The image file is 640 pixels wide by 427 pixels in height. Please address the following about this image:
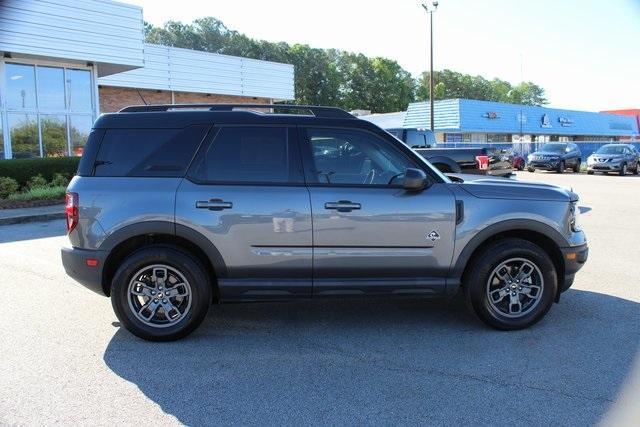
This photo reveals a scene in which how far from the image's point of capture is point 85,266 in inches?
182

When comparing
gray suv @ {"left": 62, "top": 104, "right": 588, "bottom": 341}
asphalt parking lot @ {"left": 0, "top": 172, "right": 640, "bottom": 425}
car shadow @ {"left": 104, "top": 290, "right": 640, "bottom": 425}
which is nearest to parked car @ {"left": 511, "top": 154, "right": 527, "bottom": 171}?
asphalt parking lot @ {"left": 0, "top": 172, "right": 640, "bottom": 425}

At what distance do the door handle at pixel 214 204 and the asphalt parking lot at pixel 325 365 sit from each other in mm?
1167

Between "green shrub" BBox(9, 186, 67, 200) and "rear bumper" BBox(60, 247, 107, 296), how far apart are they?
35.6 ft

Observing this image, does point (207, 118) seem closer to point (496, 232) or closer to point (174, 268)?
point (174, 268)

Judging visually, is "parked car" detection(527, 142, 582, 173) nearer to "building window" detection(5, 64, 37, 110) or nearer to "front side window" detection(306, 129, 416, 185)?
"building window" detection(5, 64, 37, 110)

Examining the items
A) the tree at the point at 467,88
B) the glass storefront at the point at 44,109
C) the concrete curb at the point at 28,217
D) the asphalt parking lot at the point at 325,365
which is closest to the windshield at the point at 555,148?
the glass storefront at the point at 44,109

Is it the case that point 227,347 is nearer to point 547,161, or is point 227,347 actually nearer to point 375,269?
point 375,269

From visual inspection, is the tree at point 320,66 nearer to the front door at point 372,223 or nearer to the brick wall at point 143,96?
the brick wall at point 143,96

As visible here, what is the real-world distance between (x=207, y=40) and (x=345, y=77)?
21852mm

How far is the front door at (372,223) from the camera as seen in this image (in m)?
4.58

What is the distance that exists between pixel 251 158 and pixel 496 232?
7.34 ft

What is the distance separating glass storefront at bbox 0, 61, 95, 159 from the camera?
17.9 m

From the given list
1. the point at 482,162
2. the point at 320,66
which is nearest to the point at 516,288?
the point at 482,162

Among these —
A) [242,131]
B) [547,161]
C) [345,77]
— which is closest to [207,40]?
[345,77]
